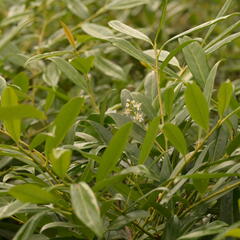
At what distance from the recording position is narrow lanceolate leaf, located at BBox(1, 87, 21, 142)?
636 mm

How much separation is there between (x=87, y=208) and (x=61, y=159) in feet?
0.28

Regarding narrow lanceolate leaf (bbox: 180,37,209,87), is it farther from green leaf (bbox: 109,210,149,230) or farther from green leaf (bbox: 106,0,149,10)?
green leaf (bbox: 106,0,149,10)

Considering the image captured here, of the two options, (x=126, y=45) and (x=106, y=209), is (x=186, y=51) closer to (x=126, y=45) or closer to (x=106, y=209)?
(x=126, y=45)

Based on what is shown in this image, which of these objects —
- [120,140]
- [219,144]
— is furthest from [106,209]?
[219,144]

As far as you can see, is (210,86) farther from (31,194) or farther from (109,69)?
(109,69)

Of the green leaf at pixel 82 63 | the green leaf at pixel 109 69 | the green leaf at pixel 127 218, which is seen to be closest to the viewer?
the green leaf at pixel 127 218

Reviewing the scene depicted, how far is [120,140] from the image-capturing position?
0.61 meters

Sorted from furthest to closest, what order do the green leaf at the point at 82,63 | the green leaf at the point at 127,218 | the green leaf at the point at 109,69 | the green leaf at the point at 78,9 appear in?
the green leaf at the point at 78,9, the green leaf at the point at 109,69, the green leaf at the point at 82,63, the green leaf at the point at 127,218

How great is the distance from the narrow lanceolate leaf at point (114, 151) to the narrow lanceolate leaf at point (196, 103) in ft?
0.27

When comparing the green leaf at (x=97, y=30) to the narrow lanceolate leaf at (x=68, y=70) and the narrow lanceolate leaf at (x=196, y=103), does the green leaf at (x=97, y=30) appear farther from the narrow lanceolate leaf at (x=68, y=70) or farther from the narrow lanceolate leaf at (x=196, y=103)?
the narrow lanceolate leaf at (x=196, y=103)

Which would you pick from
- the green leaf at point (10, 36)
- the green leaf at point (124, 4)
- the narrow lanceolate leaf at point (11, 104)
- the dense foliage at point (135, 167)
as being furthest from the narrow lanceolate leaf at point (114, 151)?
the green leaf at point (124, 4)

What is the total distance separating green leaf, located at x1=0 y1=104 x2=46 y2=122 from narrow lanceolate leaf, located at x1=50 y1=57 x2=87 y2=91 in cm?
27

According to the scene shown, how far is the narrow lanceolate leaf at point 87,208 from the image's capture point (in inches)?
20.2

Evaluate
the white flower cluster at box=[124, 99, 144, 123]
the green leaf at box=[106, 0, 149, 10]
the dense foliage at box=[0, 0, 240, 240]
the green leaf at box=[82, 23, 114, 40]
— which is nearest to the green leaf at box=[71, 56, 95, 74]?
the dense foliage at box=[0, 0, 240, 240]
